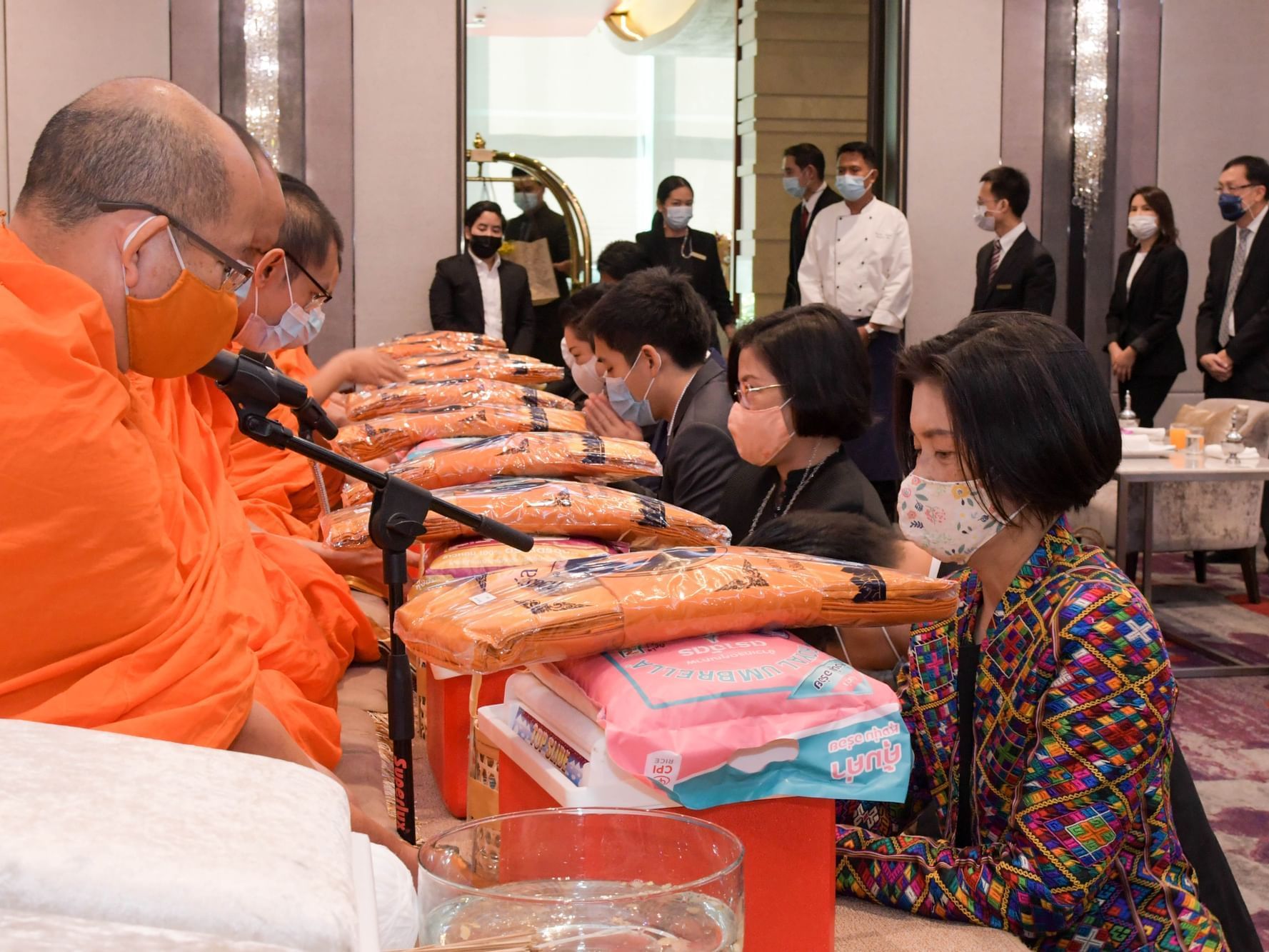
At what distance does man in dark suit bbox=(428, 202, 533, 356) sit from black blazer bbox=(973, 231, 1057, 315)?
251 cm

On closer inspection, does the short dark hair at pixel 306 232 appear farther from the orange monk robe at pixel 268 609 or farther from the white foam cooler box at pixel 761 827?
the white foam cooler box at pixel 761 827

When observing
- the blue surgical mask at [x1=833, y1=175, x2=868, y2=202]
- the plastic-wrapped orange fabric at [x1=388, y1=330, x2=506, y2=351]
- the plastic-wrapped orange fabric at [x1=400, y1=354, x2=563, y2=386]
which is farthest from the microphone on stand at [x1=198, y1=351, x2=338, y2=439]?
the blue surgical mask at [x1=833, y1=175, x2=868, y2=202]

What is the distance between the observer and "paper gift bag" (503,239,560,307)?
769 cm

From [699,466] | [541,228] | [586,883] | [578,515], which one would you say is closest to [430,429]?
[699,466]

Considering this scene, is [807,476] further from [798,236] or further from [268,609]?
[798,236]

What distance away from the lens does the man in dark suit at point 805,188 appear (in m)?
7.17

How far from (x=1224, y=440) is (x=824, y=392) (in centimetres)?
304

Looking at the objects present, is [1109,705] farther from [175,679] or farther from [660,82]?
[660,82]

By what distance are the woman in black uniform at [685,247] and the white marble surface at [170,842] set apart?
6717 mm

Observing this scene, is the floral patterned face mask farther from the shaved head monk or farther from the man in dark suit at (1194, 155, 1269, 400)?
the man in dark suit at (1194, 155, 1269, 400)

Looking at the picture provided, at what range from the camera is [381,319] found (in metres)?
7.14

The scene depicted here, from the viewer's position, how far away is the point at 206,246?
4.56 ft

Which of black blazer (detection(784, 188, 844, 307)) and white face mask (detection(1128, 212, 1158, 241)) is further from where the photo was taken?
black blazer (detection(784, 188, 844, 307))

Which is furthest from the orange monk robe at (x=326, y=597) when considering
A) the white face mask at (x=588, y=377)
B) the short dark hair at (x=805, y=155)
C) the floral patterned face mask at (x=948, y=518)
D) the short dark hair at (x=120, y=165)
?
the short dark hair at (x=805, y=155)
